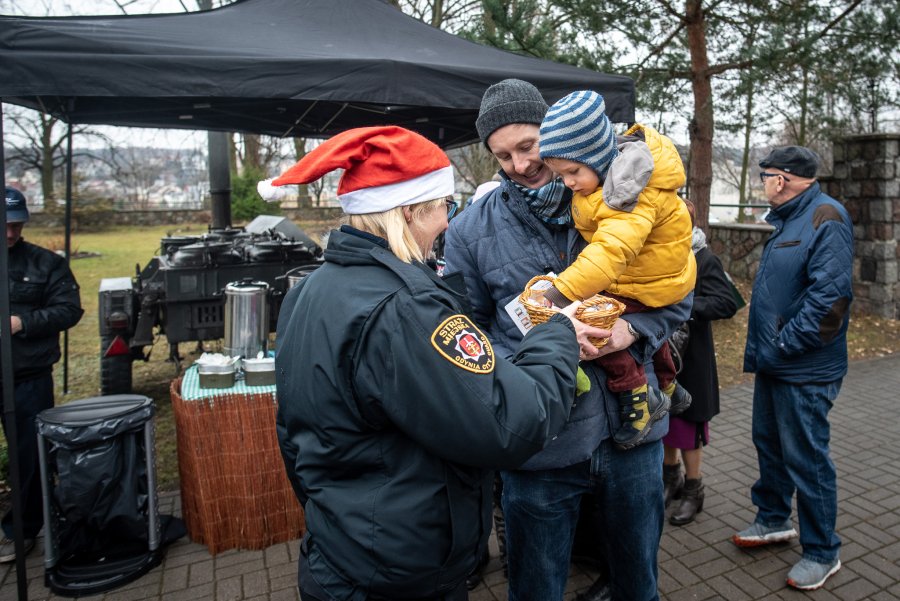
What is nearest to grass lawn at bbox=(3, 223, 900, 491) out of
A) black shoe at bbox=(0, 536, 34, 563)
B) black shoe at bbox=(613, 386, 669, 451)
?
black shoe at bbox=(0, 536, 34, 563)

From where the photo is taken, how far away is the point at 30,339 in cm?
355

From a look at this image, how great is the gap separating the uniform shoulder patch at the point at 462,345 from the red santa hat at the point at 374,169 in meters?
0.35

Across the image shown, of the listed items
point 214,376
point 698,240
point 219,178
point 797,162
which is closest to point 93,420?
point 214,376

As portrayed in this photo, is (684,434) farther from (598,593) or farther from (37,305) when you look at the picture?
(37,305)

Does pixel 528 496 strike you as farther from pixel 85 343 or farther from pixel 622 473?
pixel 85 343

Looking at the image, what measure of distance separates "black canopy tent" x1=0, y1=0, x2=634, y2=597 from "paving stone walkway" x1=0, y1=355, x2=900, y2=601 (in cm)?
70

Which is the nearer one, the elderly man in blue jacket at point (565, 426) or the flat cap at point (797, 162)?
the elderly man in blue jacket at point (565, 426)

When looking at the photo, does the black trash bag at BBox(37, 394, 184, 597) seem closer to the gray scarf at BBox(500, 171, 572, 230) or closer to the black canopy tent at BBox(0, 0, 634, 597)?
the black canopy tent at BBox(0, 0, 634, 597)

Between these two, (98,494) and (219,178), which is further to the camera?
(219,178)

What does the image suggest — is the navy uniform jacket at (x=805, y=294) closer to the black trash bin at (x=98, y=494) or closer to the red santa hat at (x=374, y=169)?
the red santa hat at (x=374, y=169)

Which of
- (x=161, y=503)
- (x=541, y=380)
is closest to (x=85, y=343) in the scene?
(x=161, y=503)

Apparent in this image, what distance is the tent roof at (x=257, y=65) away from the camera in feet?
10.3

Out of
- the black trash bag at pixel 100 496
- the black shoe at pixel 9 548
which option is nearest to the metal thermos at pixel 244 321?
the black trash bag at pixel 100 496

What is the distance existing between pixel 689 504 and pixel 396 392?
3058 mm
